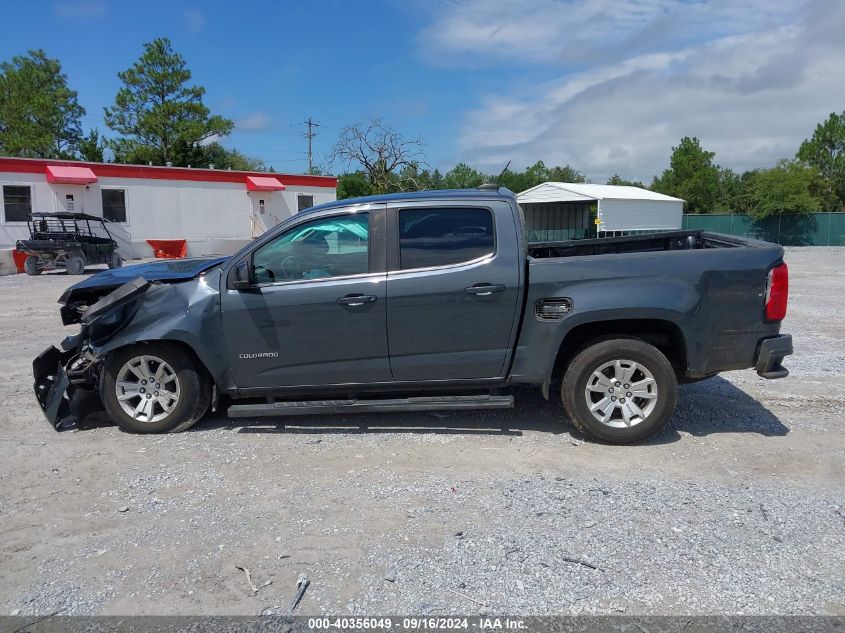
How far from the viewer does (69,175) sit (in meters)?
24.6

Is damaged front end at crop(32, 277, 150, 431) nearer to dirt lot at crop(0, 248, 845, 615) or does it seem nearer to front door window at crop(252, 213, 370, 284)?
dirt lot at crop(0, 248, 845, 615)

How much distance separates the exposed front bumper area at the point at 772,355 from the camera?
15.8ft

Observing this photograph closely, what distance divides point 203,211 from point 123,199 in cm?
336

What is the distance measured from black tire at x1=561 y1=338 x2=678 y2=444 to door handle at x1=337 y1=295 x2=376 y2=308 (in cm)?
163

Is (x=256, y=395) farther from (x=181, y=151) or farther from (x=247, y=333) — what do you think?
(x=181, y=151)

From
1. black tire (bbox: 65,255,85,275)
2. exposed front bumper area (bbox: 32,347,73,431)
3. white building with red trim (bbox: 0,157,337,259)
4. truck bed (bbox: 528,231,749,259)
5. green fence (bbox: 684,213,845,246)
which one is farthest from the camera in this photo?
green fence (bbox: 684,213,845,246)

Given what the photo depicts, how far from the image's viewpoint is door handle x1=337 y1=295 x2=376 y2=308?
16.1ft

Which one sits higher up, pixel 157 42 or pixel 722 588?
pixel 157 42

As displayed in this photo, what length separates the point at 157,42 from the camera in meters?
49.5

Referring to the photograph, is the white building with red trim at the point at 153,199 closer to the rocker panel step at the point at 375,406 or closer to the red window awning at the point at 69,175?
the red window awning at the point at 69,175

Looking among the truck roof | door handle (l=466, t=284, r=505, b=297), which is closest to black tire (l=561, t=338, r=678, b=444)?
door handle (l=466, t=284, r=505, b=297)

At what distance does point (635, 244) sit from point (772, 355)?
1895 mm

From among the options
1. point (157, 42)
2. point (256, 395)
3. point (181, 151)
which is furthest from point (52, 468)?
point (157, 42)

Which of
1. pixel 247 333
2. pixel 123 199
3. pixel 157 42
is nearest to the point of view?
pixel 247 333
